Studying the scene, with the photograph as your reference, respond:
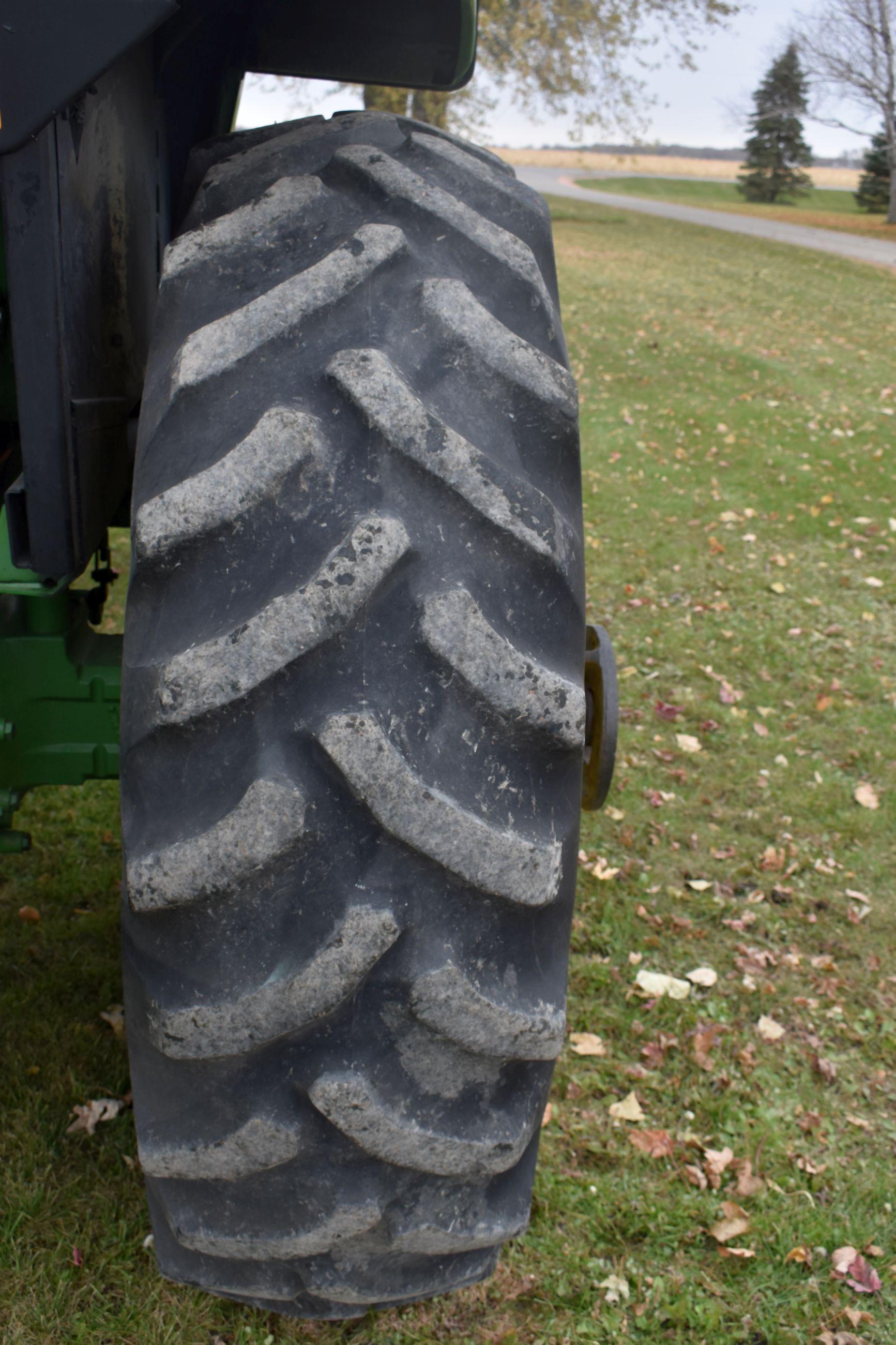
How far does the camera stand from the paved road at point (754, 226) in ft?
76.6

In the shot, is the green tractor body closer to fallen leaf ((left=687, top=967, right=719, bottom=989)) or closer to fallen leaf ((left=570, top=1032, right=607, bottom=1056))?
fallen leaf ((left=570, top=1032, right=607, bottom=1056))

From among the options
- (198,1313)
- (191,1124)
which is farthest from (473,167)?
(198,1313)

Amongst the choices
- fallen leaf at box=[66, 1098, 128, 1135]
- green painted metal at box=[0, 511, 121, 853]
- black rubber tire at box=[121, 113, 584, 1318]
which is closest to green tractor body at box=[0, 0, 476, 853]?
green painted metal at box=[0, 511, 121, 853]

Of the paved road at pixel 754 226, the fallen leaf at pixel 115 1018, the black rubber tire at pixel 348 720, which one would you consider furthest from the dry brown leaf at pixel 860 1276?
the paved road at pixel 754 226

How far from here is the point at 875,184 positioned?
38031 mm

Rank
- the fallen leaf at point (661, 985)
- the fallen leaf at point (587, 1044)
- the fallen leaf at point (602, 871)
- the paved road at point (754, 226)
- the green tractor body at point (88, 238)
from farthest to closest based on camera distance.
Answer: the paved road at point (754, 226)
the fallen leaf at point (602, 871)
the fallen leaf at point (661, 985)
the fallen leaf at point (587, 1044)
the green tractor body at point (88, 238)

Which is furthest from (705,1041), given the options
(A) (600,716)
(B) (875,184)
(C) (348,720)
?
(B) (875,184)

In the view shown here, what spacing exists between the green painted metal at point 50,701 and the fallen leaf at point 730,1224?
1.64 m

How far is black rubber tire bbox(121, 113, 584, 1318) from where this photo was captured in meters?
1.27

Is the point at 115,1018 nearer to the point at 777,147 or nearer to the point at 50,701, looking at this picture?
the point at 50,701

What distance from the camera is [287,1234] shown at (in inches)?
59.3

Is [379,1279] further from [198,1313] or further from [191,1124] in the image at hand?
[198,1313]

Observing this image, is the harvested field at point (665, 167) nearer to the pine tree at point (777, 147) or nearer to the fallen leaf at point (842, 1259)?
the pine tree at point (777, 147)

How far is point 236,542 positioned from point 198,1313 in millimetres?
1554
